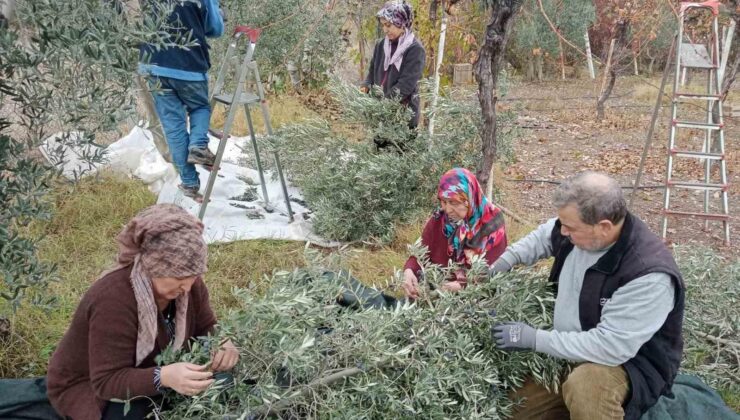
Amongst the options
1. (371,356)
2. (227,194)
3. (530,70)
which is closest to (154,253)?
(371,356)

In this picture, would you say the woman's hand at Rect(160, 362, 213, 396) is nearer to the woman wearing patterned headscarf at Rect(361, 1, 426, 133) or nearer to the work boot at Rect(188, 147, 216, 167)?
the work boot at Rect(188, 147, 216, 167)

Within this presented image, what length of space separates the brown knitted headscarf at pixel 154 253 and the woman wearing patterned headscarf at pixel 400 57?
3209 millimetres

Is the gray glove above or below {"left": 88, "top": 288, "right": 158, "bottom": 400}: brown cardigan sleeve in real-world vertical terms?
below

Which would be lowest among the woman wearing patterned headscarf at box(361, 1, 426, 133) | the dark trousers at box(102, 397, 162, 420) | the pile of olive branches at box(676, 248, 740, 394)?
the pile of olive branches at box(676, 248, 740, 394)

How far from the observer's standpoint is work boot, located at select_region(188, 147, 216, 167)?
4547mm

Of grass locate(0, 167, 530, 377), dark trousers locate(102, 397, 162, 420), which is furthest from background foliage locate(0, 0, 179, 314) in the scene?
grass locate(0, 167, 530, 377)

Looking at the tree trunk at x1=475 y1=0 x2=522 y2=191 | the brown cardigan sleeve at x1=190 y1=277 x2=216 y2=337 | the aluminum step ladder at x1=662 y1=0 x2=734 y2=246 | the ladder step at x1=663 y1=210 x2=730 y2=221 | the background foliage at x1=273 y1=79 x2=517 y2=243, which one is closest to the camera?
the brown cardigan sleeve at x1=190 y1=277 x2=216 y2=337

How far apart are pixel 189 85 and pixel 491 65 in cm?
212

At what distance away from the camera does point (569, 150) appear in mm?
9141

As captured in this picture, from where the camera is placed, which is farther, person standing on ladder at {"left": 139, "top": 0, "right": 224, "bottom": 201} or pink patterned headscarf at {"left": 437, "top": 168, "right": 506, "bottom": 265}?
person standing on ladder at {"left": 139, "top": 0, "right": 224, "bottom": 201}

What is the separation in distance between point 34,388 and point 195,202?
2.44 metres

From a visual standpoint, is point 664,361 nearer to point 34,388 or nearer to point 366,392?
point 366,392

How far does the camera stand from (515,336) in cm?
258

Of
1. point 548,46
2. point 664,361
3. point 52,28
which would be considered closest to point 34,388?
point 52,28
